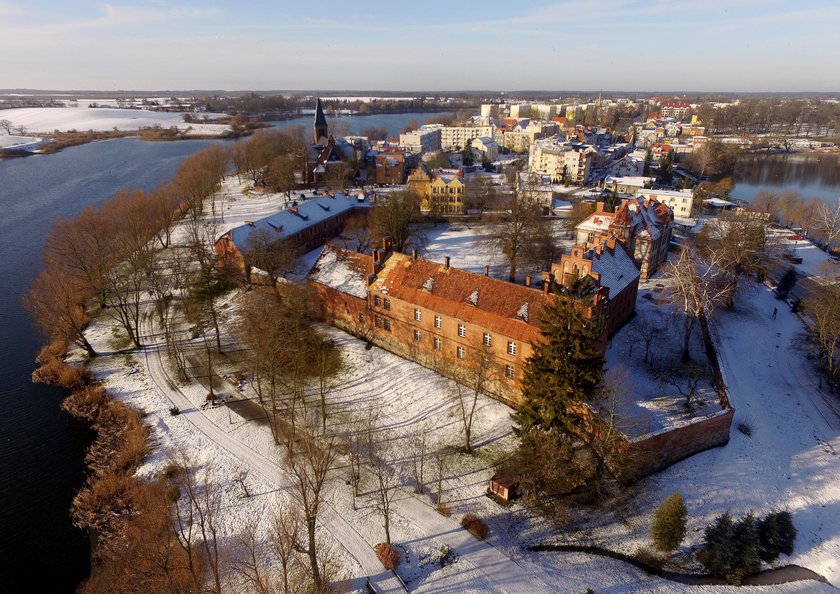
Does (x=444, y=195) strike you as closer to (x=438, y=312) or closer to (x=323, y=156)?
(x=323, y=156)

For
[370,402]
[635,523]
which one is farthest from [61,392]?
[635,523]

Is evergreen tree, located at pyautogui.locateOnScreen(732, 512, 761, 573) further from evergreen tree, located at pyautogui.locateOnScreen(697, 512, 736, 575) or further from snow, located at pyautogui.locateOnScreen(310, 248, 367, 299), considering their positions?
snow, located at pyautogui.locateOnScreen(310, 248, 367, 299)

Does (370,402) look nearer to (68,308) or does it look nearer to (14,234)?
(68,308)

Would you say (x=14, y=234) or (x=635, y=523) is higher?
(x=14, y=234)

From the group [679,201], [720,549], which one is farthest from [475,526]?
[679,201]

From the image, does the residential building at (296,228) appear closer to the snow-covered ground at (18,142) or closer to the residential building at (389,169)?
the residential building at (389,169)
